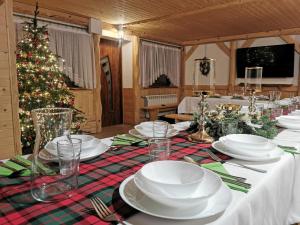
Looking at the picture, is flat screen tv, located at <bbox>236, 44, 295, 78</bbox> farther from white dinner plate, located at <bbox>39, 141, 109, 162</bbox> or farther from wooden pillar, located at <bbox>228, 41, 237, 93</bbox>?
white dinner plate, located at <bbox>39, 141, 109, 162</bbox>

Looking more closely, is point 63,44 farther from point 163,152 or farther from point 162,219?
point 162,219

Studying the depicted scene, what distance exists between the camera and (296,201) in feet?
3.75

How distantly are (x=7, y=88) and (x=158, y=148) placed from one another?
2.45 meters

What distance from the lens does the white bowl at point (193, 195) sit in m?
0.60

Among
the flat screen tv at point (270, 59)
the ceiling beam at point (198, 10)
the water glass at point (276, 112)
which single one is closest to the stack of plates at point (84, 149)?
the water glass at point (276, 112)

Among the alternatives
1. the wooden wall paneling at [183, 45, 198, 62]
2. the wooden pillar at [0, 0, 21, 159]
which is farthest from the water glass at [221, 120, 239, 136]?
the wooden wall paneling at [183, 45, 198, 62]

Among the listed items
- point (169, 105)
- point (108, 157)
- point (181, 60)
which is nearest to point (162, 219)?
point (108, 157)

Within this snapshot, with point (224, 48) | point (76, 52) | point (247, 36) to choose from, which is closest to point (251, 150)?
point (76, 52)

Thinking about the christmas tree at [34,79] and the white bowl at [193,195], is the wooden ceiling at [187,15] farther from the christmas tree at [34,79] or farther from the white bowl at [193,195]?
the white bowl at [193,195]

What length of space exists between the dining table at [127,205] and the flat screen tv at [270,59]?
20.7ft

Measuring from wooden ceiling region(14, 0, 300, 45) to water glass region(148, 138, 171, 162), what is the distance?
12.5 feet

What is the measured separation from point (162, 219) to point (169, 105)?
6.98 m

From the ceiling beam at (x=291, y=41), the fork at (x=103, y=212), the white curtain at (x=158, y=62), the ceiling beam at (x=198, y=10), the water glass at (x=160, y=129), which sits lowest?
the fork at (x=103, y=212)

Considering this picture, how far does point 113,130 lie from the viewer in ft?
19.2
